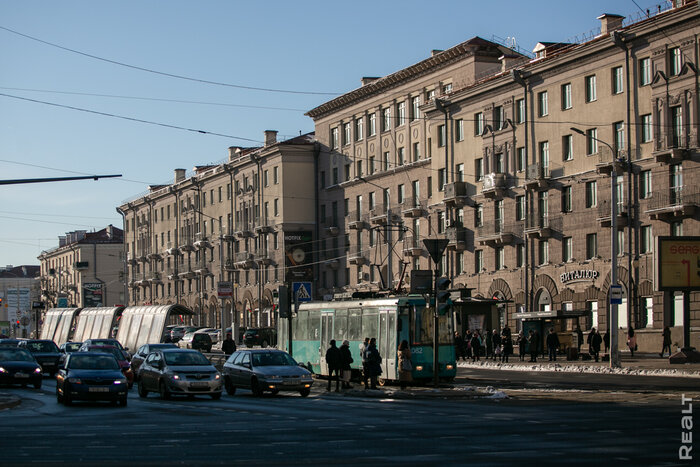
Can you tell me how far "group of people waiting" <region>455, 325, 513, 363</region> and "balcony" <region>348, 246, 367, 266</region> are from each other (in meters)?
24.0

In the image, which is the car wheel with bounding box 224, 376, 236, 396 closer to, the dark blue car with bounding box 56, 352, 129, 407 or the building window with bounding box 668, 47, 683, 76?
the dark blue car with bounding box 56, 352, 129, 407

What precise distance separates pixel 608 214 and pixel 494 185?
10642 millimetres

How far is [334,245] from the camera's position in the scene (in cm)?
8931

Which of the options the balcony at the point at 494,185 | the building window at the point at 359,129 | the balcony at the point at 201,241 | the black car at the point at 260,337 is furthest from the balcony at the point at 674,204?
the balcony at the point at 201,241

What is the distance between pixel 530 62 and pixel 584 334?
54.3 ft

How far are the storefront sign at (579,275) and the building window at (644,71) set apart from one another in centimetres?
1064

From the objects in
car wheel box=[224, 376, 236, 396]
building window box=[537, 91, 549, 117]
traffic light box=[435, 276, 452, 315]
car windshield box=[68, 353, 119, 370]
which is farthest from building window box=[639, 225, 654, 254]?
car windshield box=[68, 353, 119, 370]

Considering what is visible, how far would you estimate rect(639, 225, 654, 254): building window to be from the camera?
5437 centimetres

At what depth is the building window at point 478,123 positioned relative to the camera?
68062 mm

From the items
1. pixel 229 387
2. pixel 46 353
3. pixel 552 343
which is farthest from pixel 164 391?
pixel 552 343

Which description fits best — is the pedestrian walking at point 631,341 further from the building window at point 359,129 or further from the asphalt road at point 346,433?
the building window at point 359,129

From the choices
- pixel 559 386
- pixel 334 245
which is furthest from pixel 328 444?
pixel 334 245

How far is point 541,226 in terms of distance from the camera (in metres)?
62.3

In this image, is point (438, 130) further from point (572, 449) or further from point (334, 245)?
point (572, 449)
